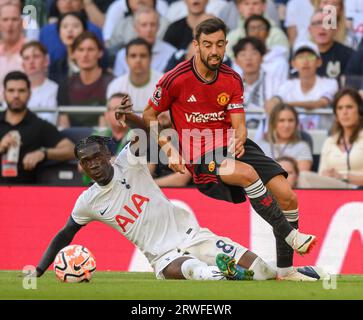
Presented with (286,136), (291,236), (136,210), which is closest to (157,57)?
(286,136)

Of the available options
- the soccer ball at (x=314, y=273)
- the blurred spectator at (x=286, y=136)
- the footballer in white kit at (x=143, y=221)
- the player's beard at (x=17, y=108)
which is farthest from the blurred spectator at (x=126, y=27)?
the soccer ball at (x=314, y=273)

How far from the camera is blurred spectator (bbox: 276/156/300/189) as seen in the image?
40.3 ft

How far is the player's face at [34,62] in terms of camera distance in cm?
1380

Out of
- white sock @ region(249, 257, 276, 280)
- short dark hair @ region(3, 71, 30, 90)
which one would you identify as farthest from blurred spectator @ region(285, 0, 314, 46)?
white sock @ region(249, 257, 276, 280)

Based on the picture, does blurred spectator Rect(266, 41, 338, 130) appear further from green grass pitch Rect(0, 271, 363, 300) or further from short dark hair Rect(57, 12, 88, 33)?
green grass pitch Rect(0, 271, 363, 300)

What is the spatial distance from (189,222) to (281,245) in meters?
1.05

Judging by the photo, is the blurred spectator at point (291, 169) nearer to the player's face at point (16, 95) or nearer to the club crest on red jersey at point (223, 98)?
the player's face at point (16, 95)

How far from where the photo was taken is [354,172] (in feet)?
39.3

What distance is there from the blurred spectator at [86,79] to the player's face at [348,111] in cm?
341

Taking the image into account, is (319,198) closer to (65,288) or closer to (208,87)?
(208,87)

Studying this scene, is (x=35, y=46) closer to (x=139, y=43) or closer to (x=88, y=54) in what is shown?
(x=88, y=54)

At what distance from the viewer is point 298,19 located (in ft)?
45.2

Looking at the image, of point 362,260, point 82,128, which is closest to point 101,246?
point 82,128

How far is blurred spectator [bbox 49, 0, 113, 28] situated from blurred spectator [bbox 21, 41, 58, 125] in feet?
2.48
